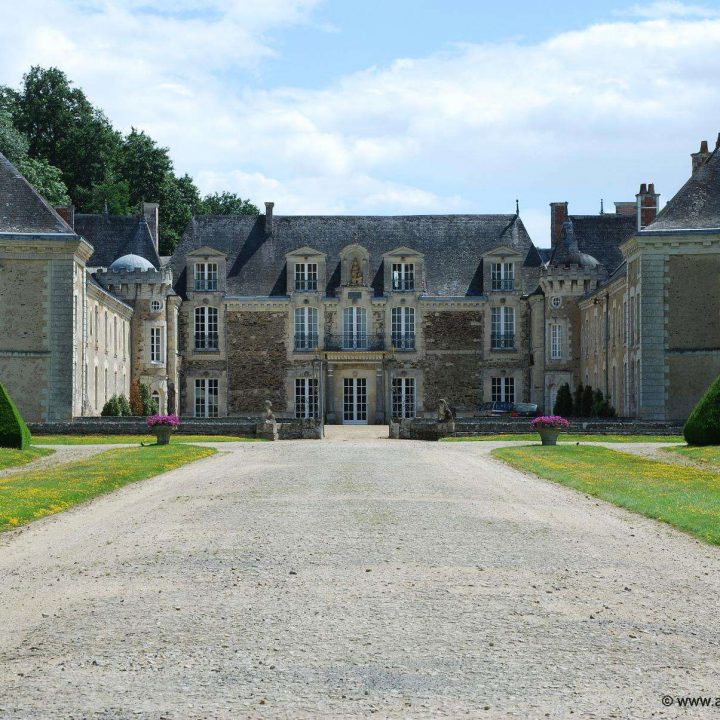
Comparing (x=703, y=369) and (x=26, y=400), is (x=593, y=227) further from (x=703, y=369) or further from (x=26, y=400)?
(x=26, y=400)

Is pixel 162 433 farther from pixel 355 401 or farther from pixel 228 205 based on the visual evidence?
pixel 228 205

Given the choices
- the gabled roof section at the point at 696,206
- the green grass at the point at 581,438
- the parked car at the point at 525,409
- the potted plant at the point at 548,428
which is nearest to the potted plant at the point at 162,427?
the green grass at the point at 581,438

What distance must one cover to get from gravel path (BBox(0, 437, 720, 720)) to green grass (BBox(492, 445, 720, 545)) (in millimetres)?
490

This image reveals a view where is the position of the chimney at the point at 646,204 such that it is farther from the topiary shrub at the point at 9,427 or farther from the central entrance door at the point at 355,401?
the topiary shrub at the point at 9,427

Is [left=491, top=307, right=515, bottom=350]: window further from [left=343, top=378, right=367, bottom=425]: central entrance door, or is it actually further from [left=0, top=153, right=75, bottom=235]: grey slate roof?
[left=0, top=153, right=75, bottom=235]: grey slate roof

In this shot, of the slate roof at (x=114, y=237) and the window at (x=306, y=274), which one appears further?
the window at (x=306, y=274)

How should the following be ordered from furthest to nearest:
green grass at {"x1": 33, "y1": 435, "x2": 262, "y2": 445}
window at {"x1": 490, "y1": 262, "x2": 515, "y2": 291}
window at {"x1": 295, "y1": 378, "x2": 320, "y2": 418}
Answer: window at {"x1": 490, "y1": 262, "x2": 515, "y2": 291}, window at {"x1": 295, "y1": 378, "x2": 320, "y2": 418}, green grass at {"x1": 33, "y1": 435, "x2": 262, "y2": 445}

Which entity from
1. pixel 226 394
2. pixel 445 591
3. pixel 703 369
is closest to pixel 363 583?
pixel 445 591

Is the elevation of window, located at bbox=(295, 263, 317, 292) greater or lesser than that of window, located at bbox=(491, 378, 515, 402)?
greater

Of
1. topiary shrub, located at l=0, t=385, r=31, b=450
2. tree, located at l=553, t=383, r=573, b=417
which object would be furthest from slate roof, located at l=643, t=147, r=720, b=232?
topiary shrub, located at l=0, t=385, r=31, b=450

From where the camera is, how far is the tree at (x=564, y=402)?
47469 millimetres

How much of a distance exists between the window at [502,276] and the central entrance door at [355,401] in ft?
22.2

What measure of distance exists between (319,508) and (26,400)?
26991 millimetres

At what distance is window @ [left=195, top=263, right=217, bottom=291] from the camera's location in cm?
5194
